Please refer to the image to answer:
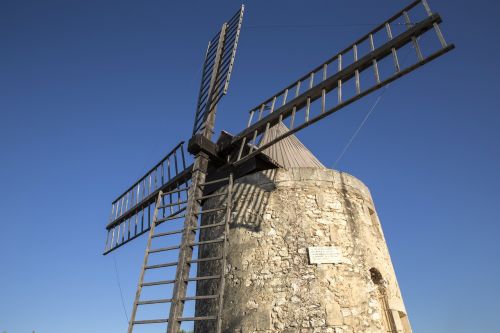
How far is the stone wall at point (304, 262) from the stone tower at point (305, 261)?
17 mm

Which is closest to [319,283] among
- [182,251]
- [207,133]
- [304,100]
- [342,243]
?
[342,243]

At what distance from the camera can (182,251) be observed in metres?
6.02

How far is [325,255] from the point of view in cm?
612

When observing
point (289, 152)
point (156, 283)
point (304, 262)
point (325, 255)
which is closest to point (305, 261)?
point (304, 262)

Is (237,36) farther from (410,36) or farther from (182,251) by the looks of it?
(182,251)

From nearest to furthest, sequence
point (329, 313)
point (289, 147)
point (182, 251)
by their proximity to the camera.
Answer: point (329, 313) < point (182, 251) < point (289, 147)

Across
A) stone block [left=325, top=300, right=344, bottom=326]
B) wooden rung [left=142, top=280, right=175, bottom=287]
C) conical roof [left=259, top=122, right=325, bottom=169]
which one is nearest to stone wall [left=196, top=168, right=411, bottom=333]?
stone block [left=325, top=300, right=344, bottom=326]

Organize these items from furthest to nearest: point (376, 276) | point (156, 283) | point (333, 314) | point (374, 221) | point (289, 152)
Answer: point (289, 152)
point (374, 221)
point (376, 276)
point (156, 283)
point (333, 314)

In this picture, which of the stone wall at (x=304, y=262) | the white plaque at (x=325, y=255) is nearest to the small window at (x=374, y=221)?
the stone wall at (x=304, y=262)

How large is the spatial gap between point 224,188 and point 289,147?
106 inches

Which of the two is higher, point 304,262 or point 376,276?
point 304,262

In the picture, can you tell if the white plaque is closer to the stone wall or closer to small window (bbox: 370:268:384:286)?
the stone wall

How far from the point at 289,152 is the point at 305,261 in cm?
372

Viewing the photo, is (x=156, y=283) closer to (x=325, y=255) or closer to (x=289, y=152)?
(x=325, y=255)
